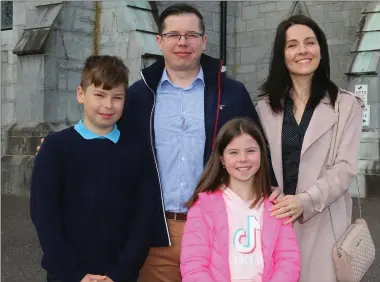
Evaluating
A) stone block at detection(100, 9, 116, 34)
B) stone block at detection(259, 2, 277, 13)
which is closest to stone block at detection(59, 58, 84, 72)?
stone block at detection(100, 9, 116, 34)

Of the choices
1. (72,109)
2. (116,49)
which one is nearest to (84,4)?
(116,49)

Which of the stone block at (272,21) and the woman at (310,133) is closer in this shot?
the woman at (310,133)

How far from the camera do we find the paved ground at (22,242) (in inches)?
214

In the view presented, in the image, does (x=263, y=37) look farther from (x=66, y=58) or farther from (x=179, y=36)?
(x=179, y=36)

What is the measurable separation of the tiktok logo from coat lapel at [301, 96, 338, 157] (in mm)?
482

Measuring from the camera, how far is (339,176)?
2.85 metres

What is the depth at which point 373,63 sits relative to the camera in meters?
10.2

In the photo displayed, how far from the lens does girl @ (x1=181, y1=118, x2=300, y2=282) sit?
2.65 metres

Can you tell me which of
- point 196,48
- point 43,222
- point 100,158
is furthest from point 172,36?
point 43,222

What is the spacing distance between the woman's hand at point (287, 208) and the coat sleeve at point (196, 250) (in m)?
0.33

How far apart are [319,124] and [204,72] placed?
67 cm

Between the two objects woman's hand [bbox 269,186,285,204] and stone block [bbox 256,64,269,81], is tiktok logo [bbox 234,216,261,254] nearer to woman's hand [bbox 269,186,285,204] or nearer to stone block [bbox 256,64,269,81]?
woman's hand [bbox 269,186,285,204]

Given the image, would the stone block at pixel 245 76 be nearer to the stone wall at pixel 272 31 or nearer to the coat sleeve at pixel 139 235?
the stone wall at pixel 272 31

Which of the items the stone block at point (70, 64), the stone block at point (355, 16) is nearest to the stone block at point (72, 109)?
the stone block at point (70, 64)
